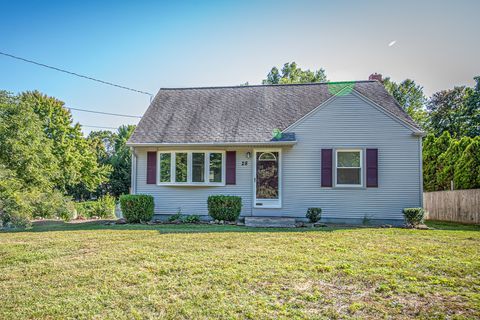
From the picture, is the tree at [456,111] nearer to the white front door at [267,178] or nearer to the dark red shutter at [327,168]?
the dark red shutter at [327,168]

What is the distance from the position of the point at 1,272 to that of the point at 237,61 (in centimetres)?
1078

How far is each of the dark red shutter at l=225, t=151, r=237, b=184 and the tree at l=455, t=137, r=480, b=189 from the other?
8974 mm

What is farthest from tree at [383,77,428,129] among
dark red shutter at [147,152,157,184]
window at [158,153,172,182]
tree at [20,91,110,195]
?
tree at [20,91,110,195]

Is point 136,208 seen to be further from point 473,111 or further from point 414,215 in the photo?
point 473,111

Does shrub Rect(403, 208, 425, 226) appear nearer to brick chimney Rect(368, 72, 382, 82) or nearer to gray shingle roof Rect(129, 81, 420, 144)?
gray shingle roof Rect(129, 81, 420, 144)

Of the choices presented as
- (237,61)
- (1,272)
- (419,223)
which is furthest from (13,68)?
(419,223)

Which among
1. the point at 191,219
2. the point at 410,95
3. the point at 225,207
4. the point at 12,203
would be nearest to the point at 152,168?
the point at 191,219

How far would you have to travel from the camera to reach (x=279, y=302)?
3.81 m

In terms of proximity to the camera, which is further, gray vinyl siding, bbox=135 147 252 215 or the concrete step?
gray vinyl siding, bbox=135 147 252 215

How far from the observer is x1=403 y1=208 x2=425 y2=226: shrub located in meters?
9.72

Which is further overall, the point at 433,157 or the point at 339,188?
the point at 433,157

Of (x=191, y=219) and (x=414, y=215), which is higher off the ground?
(x=414, y=215)

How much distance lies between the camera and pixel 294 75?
91.7ft

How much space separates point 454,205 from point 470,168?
1789 mm
